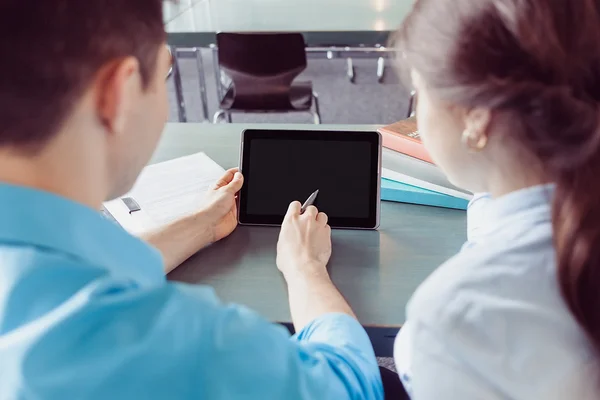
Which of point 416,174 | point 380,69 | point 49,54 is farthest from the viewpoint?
point 380,69

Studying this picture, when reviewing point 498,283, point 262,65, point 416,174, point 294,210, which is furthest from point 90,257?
point 262,65

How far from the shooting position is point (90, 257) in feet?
1.81

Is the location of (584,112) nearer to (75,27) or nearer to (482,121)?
(482,121)

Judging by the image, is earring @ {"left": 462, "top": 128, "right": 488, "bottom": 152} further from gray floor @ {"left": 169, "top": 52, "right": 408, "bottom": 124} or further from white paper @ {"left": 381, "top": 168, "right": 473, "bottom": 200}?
gray floor @ {"left": 169, "top": 52, "right": 408, "bottom": 124}

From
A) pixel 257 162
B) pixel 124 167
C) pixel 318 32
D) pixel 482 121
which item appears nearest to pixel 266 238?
pixel 257 162

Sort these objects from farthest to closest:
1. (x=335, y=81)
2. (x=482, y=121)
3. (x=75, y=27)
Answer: (x=335, y=81), (x=482, y=121), (x=75, y=27)

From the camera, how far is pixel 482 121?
2.01 ft

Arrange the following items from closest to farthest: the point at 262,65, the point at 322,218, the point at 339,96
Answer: the point at 322,218 < the point at 262,65 < the point at 339,96

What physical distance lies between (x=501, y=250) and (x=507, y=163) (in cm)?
11

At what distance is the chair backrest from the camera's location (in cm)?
234

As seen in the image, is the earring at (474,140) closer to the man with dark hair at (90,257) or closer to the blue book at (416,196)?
the man with dark hair at (90,257)

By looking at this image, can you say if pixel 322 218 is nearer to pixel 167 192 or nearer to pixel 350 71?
pixel 167 192

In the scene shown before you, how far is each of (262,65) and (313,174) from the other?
4.82 feet

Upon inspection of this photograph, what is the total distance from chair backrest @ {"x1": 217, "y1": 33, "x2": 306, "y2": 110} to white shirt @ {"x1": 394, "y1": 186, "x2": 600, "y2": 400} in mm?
1868
